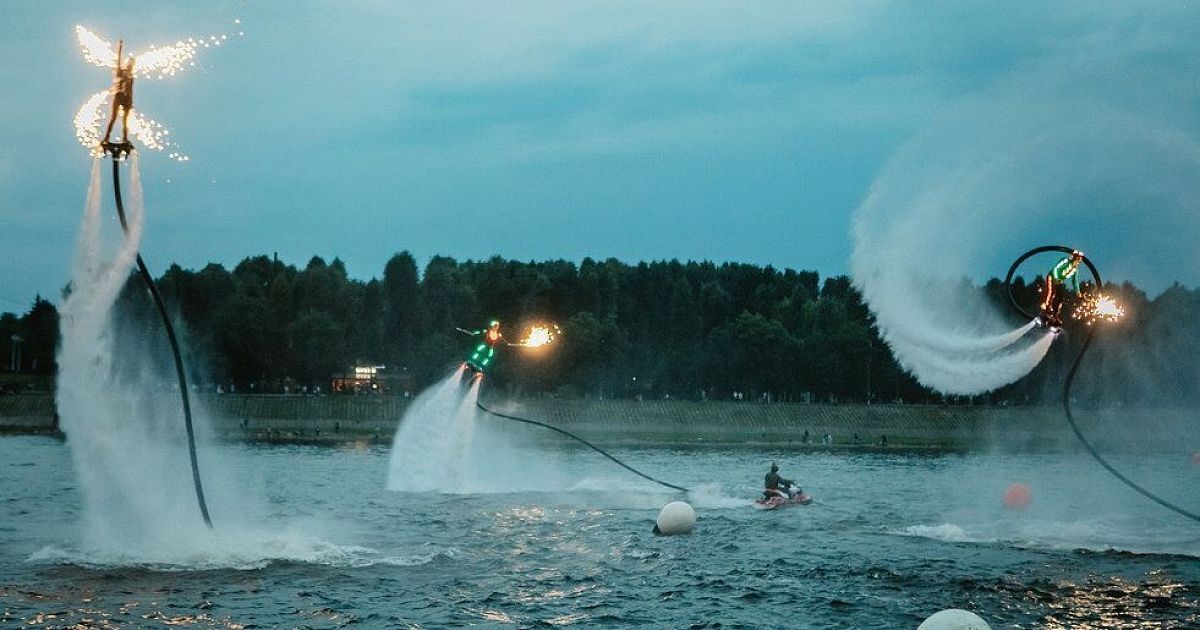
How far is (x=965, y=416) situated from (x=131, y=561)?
131 m

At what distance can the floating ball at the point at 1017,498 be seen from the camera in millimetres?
69625

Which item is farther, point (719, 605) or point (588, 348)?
point (588, 348)

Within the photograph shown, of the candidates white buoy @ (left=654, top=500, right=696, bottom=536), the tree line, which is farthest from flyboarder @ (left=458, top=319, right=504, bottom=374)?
the tree line

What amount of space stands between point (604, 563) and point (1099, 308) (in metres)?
18.6

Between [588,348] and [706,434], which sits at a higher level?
[588,348]

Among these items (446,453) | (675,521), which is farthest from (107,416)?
(446,453)

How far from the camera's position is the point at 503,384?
16388cm

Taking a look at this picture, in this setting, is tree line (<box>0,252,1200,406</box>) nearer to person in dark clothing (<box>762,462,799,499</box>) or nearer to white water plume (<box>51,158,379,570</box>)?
person in dark clothing (<box>762,462,799,499</box>)

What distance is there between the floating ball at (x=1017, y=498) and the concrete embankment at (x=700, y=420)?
70.5m

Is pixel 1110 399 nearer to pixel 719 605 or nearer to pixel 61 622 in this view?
pixel 719 605


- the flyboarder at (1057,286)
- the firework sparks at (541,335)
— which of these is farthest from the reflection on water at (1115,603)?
the firework sparks at (541,335)

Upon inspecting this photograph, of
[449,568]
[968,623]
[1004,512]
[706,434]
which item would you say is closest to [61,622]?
[449,568]

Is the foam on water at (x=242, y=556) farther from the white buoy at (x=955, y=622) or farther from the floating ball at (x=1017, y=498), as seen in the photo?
the floating ball at (x=1017, y=498)

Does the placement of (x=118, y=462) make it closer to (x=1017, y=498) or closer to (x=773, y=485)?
(x=773, y=485)
